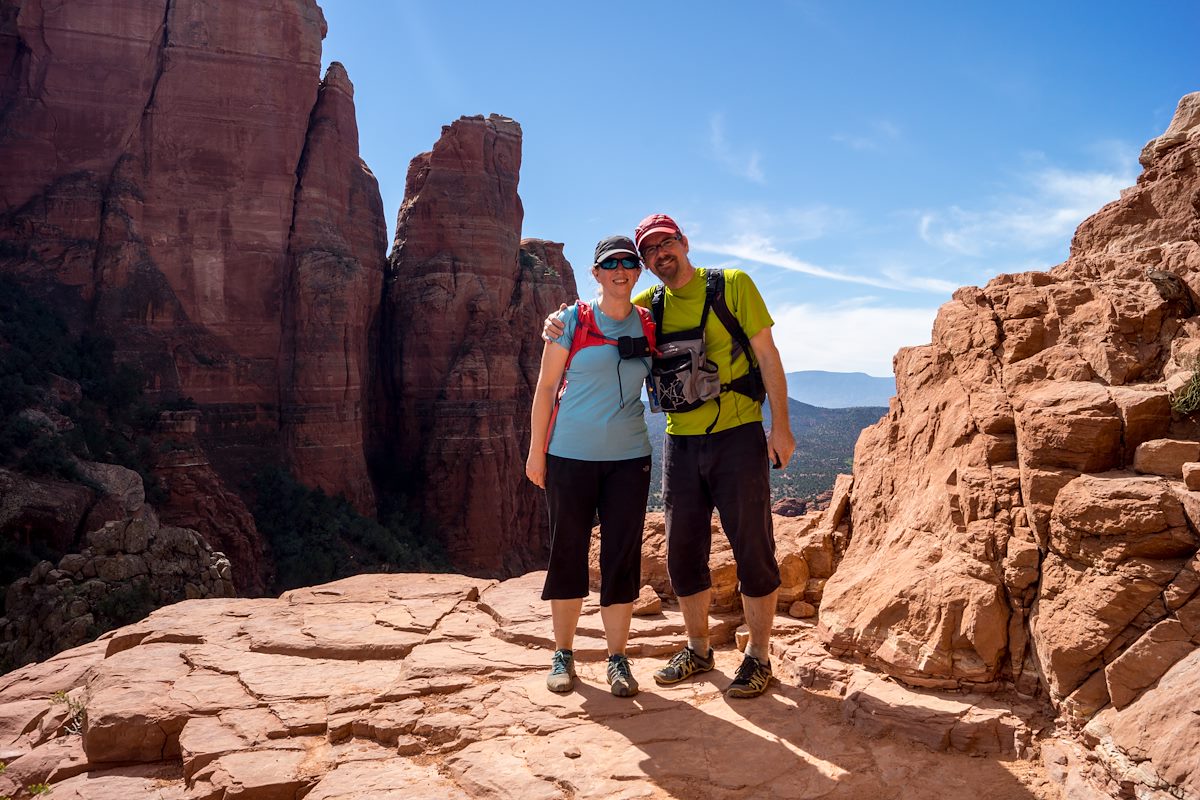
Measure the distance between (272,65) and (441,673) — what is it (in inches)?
1088

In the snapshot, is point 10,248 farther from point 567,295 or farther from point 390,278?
point 567,295

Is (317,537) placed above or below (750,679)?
below

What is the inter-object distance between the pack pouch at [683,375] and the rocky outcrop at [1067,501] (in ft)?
4.45

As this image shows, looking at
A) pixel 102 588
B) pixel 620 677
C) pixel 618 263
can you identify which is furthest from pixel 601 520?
pixel 102 588

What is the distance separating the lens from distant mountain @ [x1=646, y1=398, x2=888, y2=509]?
46.8 m

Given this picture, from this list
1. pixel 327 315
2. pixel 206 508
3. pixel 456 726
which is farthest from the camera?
pixel 327 315

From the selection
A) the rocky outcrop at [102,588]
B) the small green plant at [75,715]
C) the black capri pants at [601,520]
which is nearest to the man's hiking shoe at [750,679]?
the black capri pants at [601,520]

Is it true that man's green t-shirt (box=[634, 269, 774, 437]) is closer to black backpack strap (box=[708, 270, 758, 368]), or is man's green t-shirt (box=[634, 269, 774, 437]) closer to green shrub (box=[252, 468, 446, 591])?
black backpack strap (box=[708, 270, 758, 368])

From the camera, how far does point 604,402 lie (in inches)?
142

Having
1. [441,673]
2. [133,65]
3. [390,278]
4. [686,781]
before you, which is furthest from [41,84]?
[686,781]

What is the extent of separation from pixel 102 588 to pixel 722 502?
514 inches

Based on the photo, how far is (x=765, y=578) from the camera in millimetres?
3514

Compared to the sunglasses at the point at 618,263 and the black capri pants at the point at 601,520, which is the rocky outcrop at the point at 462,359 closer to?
the black capri pants at the point at 601,520

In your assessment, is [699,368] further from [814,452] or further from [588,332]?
[814,452]
